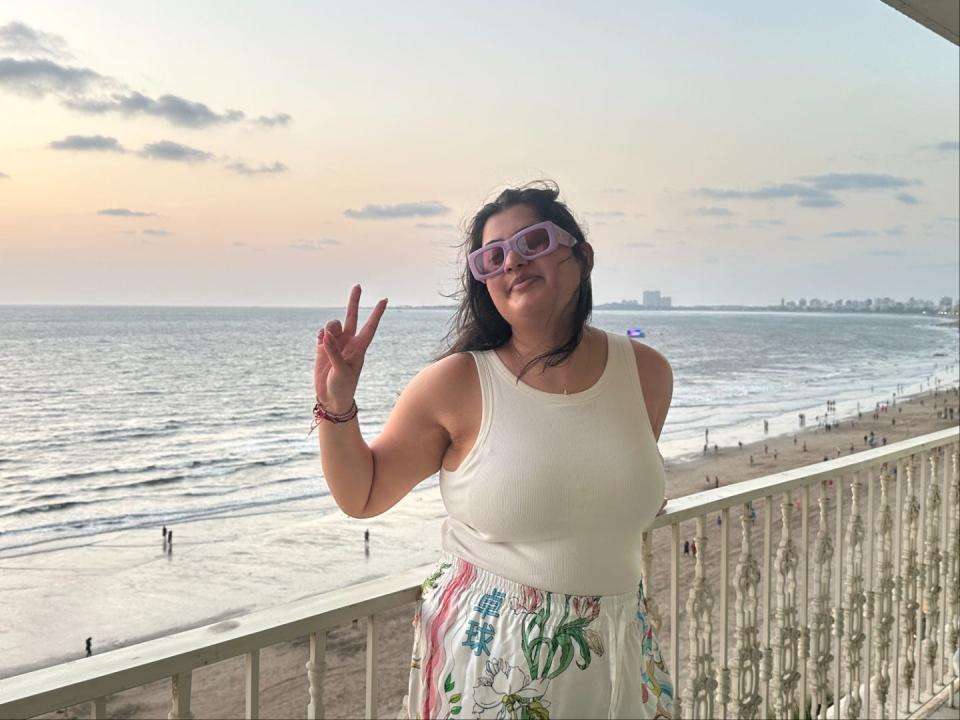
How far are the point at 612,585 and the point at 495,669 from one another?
236 millimetres

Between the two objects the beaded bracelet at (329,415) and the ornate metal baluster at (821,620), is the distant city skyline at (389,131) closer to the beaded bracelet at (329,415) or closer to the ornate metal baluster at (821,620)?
the ornate metal baluster at (821,620)

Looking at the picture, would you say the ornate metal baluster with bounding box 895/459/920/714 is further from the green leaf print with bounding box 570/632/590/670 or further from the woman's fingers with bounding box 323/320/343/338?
the woman's fingers with bounding box 323/320/343/338

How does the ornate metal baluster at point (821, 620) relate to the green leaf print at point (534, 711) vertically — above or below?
below

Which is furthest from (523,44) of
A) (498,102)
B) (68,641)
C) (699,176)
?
(68,641)

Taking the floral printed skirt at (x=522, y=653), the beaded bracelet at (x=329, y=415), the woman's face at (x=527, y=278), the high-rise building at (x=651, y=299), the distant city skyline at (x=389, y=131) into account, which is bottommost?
the floral printed skirt at (x=522, y=653)

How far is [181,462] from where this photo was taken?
92.9 ft

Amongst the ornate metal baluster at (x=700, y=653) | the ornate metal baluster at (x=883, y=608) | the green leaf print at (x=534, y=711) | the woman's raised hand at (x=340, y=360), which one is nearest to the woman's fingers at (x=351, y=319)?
the woman's raised hand at (x=340, y=360)

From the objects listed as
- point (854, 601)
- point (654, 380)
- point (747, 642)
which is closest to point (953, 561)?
point (854, 601)

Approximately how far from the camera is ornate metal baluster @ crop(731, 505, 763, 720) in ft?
6.63

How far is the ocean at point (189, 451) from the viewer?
17.7 meters

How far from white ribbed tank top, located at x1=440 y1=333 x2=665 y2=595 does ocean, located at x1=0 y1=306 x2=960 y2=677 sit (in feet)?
1.04

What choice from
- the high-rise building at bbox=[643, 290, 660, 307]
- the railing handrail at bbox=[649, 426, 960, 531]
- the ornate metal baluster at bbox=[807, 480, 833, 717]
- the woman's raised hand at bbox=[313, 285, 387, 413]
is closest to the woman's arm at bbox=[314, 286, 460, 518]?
the woman's raised hand at bbox=[313, 285, 387, 413]

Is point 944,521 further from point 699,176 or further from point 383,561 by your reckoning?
point 699,176

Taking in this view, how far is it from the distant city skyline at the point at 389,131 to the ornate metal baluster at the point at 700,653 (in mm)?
23238
